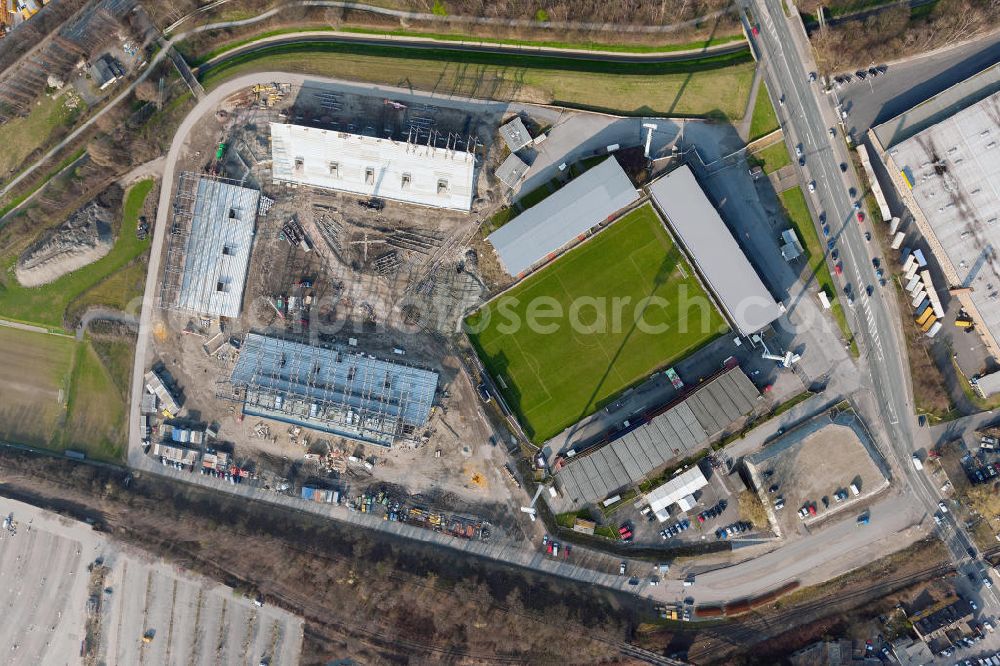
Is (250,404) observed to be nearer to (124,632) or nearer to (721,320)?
(124,632)

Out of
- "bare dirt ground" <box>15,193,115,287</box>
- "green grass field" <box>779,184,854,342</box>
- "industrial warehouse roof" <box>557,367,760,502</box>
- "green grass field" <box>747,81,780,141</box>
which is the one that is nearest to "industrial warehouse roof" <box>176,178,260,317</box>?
"bare dirt ground" <box>15,193,115,287</box>

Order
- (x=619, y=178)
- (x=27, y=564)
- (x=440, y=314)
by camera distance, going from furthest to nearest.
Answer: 1. (x=27, y=564)
2. (x=440, y=314)
3. (x=619, y=178)

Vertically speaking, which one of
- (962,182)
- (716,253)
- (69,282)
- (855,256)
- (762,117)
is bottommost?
(69,282)

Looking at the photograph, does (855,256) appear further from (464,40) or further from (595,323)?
(464,40)

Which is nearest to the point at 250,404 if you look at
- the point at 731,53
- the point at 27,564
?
the point at 27,564

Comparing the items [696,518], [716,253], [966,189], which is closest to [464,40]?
[716,253]

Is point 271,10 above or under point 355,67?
above

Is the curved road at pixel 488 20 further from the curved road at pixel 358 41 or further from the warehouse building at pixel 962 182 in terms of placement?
the warehouse building at pixel 962 182

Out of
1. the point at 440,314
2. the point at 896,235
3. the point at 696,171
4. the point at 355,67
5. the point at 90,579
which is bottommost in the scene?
the point at 90,579
